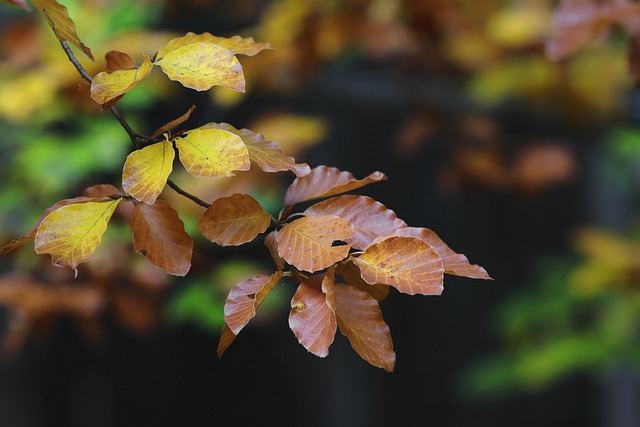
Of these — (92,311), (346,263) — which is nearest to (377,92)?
(92,311)

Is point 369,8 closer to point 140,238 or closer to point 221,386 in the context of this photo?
point 140,238

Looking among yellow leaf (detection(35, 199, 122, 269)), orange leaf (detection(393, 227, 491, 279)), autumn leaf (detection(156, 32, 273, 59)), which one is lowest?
orange leaf (detection(393, 227, 491, 279))

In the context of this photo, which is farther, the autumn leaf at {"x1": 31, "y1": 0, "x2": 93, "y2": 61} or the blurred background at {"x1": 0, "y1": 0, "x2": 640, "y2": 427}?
the blurred background at {"x1": 0, "y1": 0, "x2": 640, "y2": 427}

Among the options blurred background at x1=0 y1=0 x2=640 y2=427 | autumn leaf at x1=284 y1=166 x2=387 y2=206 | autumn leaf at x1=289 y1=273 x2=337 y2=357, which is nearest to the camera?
autumn leaf at x1=289 y1=273 x2=337 y2=357

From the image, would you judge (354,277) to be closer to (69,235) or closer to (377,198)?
(69,235)

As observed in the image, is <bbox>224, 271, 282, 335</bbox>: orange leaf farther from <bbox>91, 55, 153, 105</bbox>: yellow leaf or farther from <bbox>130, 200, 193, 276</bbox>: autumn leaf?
<bbox>91, 55, 153, 105</bbox>: yellow leaf

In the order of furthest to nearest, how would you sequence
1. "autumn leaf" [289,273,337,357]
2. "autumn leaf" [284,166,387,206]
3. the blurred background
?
the blurred background
"autumn leaf" [284,166,387,206]
"autumn leaf" [289,273,337,357]

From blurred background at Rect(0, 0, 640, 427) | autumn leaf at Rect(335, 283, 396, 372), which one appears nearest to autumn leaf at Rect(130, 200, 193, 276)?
autumn leaf at Rect(335, 283, 396, 372)

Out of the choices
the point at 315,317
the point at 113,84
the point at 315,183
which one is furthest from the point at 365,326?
the point at 113,84
